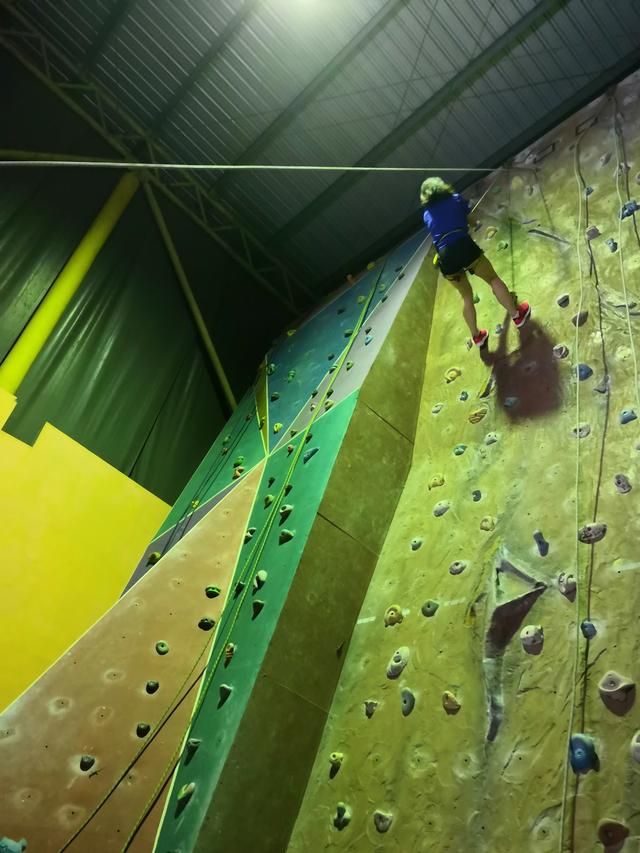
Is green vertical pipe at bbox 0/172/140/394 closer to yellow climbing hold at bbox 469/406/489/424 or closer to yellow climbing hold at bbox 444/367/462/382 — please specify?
yellow climbing hold at bbox 444/367/462/382

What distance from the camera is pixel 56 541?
3619mm

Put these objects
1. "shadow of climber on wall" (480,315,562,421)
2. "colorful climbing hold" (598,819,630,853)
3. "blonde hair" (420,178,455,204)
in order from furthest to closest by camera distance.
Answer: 1. "blonde hair" (420,178,455,204)
2. "shadow of climber on wall" (480,315,562,421)
3. "colorful climbing hold" (598,819,630,853)

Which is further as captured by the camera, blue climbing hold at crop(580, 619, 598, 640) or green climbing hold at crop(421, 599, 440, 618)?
green climbing hold at crop(421, 599, 440, 618)

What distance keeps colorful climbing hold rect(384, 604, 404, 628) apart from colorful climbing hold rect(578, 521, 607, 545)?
2.37 ft

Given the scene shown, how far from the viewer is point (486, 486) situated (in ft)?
7.92

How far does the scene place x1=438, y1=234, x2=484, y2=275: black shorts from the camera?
112 inches

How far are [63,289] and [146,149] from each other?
1888 millimetres

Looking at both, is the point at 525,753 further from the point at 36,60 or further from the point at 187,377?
the point at 36,60

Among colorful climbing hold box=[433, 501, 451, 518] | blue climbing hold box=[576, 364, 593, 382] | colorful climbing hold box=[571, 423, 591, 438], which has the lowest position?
colorful climbing hold box=[433, 501, 451, 518]

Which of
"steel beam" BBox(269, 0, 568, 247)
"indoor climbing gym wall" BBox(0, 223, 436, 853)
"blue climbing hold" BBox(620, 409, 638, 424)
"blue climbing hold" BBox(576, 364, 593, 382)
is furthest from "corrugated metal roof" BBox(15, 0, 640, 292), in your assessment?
"blue climbing hold" BBox(620, 409, 638, 424)

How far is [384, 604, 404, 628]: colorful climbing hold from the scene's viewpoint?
2.26 m

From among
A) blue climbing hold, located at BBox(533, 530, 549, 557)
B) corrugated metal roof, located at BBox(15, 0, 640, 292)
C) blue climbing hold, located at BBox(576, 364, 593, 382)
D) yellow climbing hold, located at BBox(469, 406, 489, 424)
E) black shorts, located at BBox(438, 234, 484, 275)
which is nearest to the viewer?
blue climbing hold, located at BBox(533, 530, 549, 557)

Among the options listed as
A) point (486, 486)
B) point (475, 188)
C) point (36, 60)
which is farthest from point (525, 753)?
point (36, 60)

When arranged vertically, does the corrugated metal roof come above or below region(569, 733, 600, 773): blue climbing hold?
above
